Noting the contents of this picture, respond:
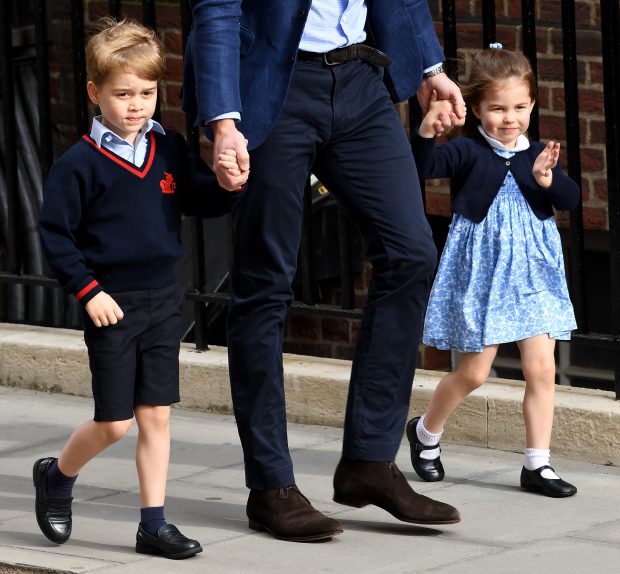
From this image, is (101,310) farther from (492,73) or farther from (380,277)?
(492,73)

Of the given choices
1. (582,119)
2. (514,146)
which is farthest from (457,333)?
(582,119)

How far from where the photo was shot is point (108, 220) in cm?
422

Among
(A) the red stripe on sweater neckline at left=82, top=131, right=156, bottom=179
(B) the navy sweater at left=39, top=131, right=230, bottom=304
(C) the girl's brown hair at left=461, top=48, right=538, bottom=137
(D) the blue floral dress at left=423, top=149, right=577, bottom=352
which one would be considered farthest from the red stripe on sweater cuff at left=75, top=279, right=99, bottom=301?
(C) the girl's brown hair at left=461, top=48, right=538, bottom=137

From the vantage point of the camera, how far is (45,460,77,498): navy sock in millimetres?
4398

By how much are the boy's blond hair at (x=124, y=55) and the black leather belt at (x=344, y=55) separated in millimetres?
375

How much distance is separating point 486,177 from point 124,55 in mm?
1247

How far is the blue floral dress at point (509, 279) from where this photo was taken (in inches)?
194

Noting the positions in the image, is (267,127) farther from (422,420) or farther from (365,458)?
(422,420)

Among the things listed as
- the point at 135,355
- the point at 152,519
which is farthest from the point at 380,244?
the point at 152,519

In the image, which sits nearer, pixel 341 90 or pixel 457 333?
pixel 341 90

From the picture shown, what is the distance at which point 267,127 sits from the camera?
424cm

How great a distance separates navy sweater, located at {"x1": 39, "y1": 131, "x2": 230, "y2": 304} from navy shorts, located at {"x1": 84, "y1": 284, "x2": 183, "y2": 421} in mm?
50

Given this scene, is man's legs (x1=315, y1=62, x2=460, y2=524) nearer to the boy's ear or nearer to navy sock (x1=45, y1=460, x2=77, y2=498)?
the boy's ear

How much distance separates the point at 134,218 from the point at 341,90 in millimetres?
625
